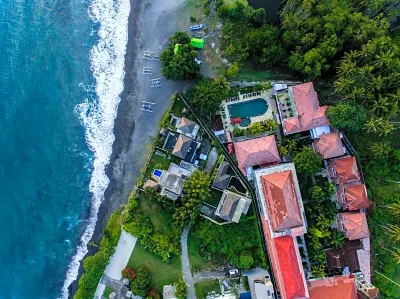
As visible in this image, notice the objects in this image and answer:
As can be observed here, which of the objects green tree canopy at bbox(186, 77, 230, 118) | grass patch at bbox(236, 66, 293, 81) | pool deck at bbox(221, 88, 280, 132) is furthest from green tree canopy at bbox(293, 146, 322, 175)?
green tree canopy at bbox(186, 77, 230, 118)

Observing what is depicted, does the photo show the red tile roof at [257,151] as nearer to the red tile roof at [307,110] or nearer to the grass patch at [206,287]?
the red tile roof at [307,110]

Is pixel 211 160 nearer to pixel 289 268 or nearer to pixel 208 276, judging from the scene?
pixel 208 276

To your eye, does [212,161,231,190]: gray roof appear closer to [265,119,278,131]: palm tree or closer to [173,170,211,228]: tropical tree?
[173,170,211,228]: tropical tree

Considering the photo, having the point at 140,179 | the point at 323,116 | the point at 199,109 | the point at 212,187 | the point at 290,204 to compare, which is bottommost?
the point at 290,204

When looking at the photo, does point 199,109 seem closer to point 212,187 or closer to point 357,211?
point 212,187

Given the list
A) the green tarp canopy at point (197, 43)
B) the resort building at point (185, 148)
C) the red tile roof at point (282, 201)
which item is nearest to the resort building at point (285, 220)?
the red tile roof at point (282, 201)

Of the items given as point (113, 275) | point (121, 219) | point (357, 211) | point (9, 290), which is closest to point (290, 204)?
point (357, 211)
